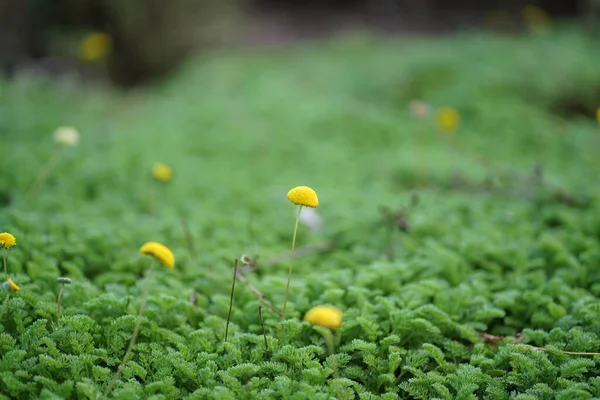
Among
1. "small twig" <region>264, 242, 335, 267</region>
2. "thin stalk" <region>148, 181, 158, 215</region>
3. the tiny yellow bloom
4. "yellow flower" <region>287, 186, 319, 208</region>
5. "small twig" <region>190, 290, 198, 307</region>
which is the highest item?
"yellow flower" <region>287, 186, 319, 208</region>

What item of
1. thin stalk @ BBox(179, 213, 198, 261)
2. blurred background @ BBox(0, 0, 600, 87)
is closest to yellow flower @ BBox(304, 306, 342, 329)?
thin stalk @ BBox(179, 213, 198, 261)

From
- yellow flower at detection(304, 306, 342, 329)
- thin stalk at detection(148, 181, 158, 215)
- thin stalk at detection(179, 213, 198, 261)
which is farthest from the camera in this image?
thin stalk at detection(148, 181, 158, 215)

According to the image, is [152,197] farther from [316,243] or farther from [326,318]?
[326,318]

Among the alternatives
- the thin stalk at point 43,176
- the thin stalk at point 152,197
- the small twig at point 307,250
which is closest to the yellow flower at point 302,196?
the small twig at point 307,250

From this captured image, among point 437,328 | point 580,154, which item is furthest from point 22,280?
point 580,154

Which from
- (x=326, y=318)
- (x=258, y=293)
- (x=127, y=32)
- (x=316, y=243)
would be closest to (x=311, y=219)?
(x=316, y=243)

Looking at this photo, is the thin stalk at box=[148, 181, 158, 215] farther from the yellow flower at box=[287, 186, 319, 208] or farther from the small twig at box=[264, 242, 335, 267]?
the yellow flower at box=[287, 186, 319, 208]

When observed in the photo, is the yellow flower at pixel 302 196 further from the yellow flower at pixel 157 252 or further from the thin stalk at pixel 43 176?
the thin stalk at pixel 43 176
